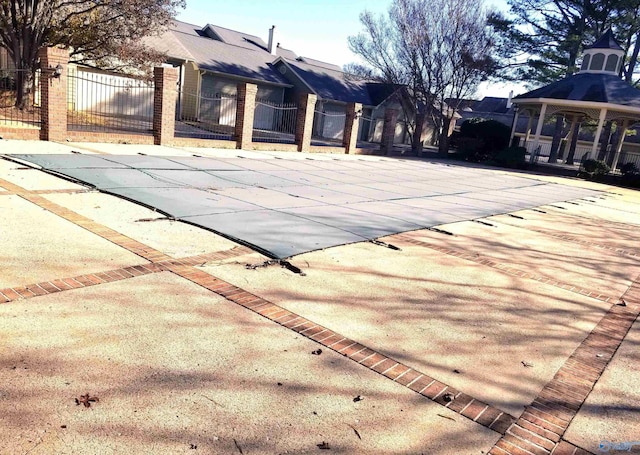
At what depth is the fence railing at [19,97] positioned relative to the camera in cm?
1609

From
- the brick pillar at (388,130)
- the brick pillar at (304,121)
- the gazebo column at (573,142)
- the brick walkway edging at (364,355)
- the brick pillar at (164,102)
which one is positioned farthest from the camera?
the gazebo column at (573,142)

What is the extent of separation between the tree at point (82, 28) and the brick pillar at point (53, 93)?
15.9ft

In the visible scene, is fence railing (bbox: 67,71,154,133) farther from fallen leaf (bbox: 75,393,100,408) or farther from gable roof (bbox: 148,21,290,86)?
fallen leaf (bbox: 75,393,100,408)

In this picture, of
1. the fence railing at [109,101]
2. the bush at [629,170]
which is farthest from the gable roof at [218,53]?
the bush at [629,170]

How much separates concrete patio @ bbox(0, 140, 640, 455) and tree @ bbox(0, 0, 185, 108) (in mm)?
13019

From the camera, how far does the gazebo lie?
25469mm

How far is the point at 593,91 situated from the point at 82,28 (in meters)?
24.6

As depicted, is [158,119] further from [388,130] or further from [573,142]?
[573,142]

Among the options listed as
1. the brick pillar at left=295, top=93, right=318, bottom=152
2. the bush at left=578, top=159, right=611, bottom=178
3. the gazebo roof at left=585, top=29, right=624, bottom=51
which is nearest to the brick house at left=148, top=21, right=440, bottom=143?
the brick pillar at left=295, top=93, right=318, bottom=152

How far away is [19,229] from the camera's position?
5047mm

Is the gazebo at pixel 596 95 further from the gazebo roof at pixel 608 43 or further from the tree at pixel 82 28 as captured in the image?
the tree at pixel 82 28

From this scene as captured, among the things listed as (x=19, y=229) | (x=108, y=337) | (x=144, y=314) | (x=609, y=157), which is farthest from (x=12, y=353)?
(x=609, y=157)

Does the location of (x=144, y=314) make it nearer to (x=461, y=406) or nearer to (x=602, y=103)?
(x=461, y=406)

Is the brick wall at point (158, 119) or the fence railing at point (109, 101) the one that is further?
the fence railing at point (109, 101)
